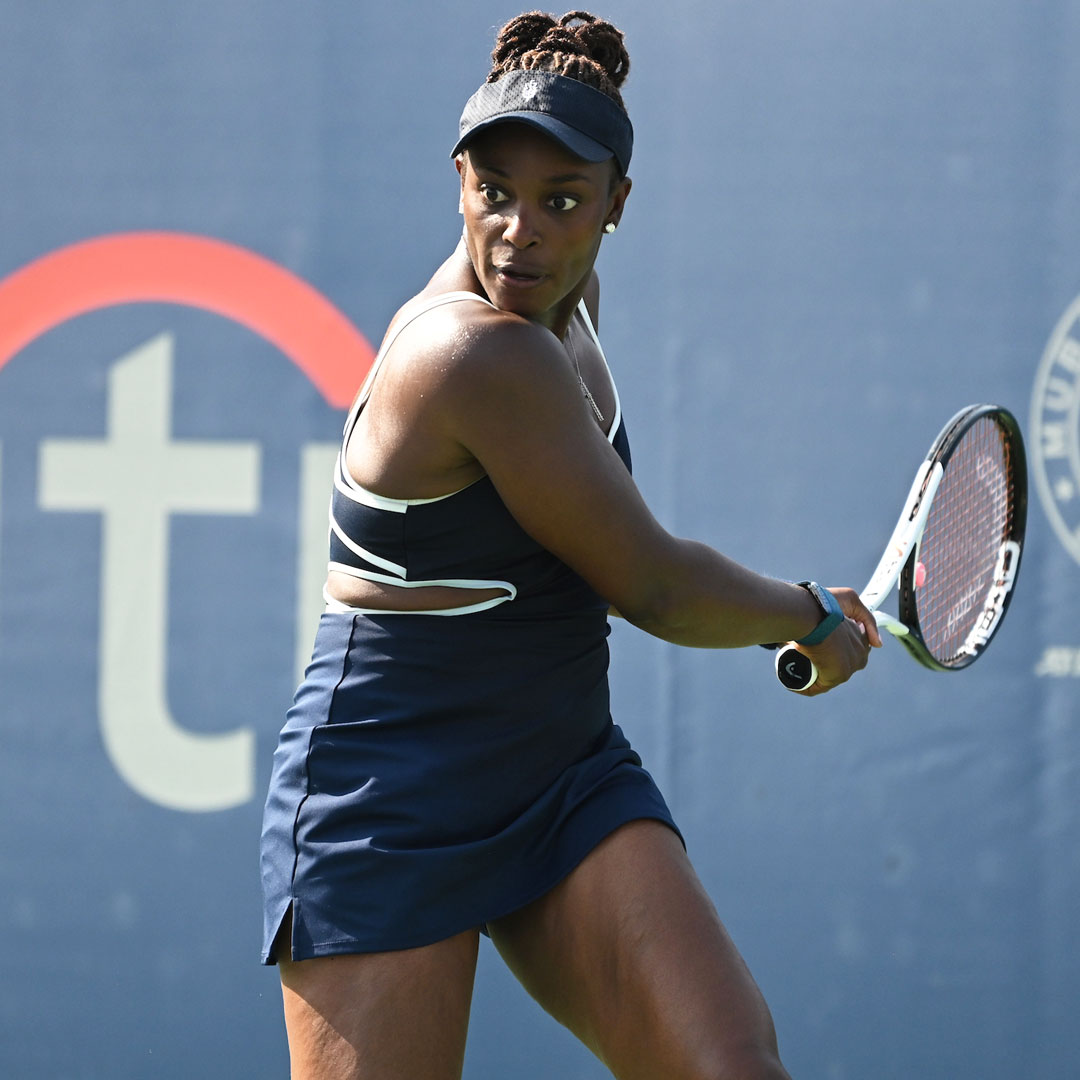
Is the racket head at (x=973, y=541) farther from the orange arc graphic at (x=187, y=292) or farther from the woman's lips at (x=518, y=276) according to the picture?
the orange arc graphic at (x=187, y=292)

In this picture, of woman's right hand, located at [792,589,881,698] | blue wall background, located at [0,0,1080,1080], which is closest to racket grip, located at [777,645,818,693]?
woman's right hand, located at [792,589,881,698]

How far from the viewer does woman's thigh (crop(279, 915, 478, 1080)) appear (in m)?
1.49

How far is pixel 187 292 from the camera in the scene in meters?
2.81

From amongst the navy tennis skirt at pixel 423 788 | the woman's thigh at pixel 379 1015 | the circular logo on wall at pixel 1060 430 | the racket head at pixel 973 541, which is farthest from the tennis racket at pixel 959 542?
the woman's thigh at pixel 379 1015

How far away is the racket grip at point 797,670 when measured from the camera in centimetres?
180

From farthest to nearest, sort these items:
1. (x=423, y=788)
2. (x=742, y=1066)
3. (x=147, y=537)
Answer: (x=147, y=537) < (x=423, y=788) < (x=742, y=1066)

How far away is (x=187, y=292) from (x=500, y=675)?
149 cm

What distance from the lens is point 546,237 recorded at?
1540 millimetres

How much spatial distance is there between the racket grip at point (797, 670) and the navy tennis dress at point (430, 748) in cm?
26

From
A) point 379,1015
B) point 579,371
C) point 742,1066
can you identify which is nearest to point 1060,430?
point 579,371

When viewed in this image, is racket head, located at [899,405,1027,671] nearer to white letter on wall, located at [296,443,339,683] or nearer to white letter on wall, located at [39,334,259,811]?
white letter on wall, located at [296,443,339,683]

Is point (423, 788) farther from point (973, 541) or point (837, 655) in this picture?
point (973, 541)

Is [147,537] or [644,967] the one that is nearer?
[644,967]

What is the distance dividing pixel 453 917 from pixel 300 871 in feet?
0.58
